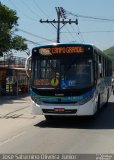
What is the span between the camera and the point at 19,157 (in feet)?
31.6

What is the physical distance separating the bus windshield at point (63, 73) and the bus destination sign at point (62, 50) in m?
0.25

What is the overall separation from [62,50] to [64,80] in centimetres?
128

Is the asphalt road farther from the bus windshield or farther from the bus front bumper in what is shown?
the bus windshield

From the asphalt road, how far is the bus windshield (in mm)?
1555

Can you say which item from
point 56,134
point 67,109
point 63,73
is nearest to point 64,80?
point 63,73

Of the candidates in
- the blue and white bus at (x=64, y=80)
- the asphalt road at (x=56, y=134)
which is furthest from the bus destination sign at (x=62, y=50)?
the asphalt road at (x=56, y=134)

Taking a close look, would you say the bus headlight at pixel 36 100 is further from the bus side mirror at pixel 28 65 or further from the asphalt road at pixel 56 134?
the bus side mirror at pixel 28 65

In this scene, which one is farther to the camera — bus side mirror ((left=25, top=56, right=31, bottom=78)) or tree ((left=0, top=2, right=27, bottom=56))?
tree ((left=0, top=2, right=27, bottom=56))

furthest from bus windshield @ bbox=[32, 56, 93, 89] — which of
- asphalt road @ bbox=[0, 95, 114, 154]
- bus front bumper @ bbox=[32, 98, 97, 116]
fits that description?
asphalt road @ bbox=[0, 95, 114, 154]

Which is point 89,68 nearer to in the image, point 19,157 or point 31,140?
point 31,140

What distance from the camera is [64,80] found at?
1584 cm

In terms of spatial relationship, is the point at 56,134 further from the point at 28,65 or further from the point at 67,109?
the point at 28,65

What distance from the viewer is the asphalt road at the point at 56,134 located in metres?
10.8

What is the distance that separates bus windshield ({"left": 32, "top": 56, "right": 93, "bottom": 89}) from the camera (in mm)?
15781
